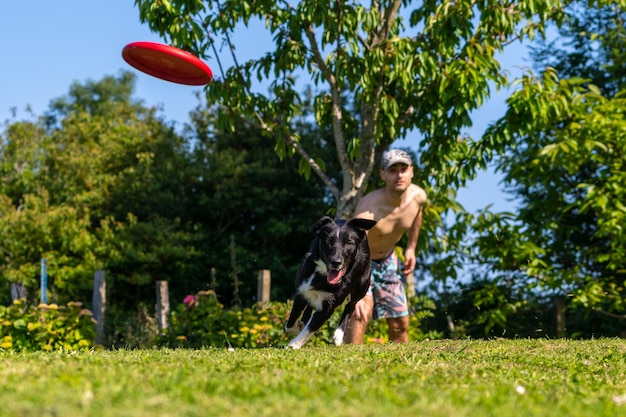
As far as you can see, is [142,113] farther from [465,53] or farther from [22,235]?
[465,53]

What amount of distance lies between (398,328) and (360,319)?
872 millimetres

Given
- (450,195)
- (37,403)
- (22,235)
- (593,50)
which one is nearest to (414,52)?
(450,195)

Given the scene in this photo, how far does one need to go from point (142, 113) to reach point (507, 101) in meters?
22.2

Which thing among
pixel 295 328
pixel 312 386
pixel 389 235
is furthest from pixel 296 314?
pixel 312 386

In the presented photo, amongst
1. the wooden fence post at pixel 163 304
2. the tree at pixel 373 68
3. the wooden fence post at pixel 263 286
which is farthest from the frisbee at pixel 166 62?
the wooden fence post at pixel 163 304

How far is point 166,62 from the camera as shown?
8.30 meters

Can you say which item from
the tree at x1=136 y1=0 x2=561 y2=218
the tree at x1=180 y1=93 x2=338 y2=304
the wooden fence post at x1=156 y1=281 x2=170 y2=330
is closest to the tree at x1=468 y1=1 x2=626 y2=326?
the tree at x1=136 y1=0 x2=561 y2=218

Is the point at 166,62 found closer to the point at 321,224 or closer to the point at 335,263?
the point at 321,224

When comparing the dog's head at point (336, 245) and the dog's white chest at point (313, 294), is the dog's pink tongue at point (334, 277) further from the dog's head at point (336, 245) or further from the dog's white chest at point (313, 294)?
the dog's white chest at point (313, 294)

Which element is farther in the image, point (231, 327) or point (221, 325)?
point (221, 325)

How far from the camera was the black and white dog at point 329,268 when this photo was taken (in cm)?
633

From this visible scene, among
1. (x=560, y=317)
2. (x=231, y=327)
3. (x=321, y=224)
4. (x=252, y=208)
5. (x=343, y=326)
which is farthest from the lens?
(x=252, y=208)

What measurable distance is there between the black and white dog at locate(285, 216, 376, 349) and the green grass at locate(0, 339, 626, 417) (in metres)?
0.87

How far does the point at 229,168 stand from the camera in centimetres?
2358
